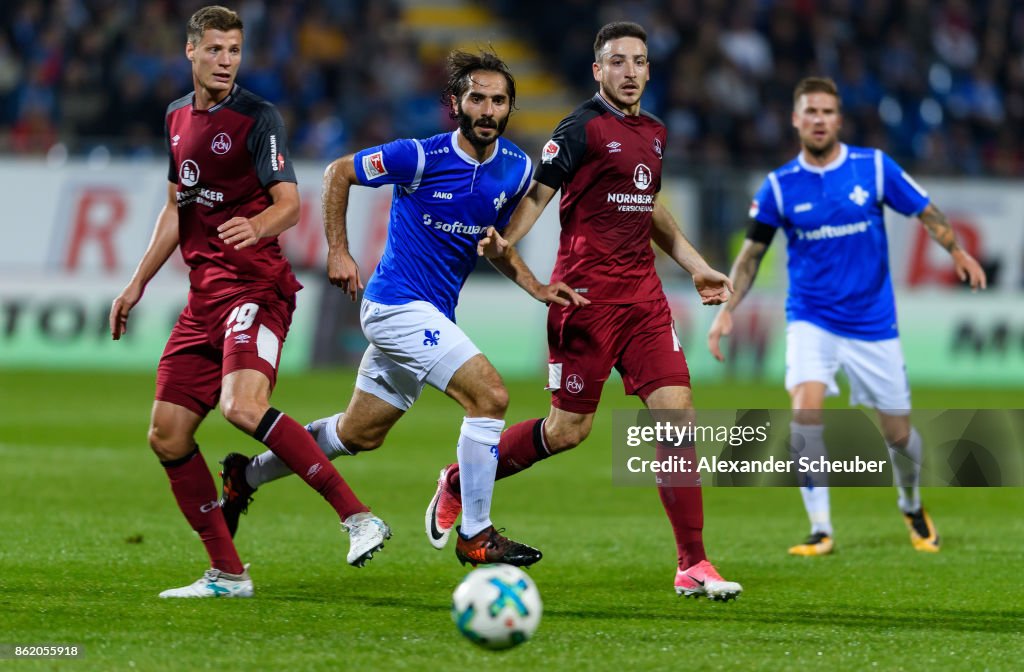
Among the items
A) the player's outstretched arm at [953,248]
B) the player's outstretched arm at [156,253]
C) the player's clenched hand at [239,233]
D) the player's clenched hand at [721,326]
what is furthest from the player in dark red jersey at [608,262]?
the player's outstretched arm at [953,248]

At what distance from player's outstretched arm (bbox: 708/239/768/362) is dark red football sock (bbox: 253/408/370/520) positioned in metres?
2.73

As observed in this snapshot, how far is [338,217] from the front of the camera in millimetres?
7215

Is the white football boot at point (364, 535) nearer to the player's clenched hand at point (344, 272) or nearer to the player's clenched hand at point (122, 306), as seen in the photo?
the player's clenched hand at point (344, 272)

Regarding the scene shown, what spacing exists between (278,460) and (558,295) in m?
1.54

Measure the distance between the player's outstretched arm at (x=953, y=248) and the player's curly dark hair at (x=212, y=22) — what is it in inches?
157

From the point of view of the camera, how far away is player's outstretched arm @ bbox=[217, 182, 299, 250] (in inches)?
A: 259

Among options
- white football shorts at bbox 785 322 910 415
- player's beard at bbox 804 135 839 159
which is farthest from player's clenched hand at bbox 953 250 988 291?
player's beard at bbox 804 135 839 159

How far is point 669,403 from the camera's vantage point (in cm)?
728

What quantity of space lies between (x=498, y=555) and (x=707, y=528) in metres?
2.93

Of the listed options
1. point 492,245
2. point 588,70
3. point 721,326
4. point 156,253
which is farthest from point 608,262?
point 588,70

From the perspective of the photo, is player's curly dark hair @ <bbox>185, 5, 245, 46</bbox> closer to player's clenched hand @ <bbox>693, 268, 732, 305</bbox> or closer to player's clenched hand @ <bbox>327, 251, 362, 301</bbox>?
player's clenched hand @ <bbox>327, 251, 362, 301</bbox>

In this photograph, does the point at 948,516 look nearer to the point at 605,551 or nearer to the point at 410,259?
the point at 605,551

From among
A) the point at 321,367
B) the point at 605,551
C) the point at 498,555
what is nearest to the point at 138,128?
the point at 321,367

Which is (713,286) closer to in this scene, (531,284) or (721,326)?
(531,284)
